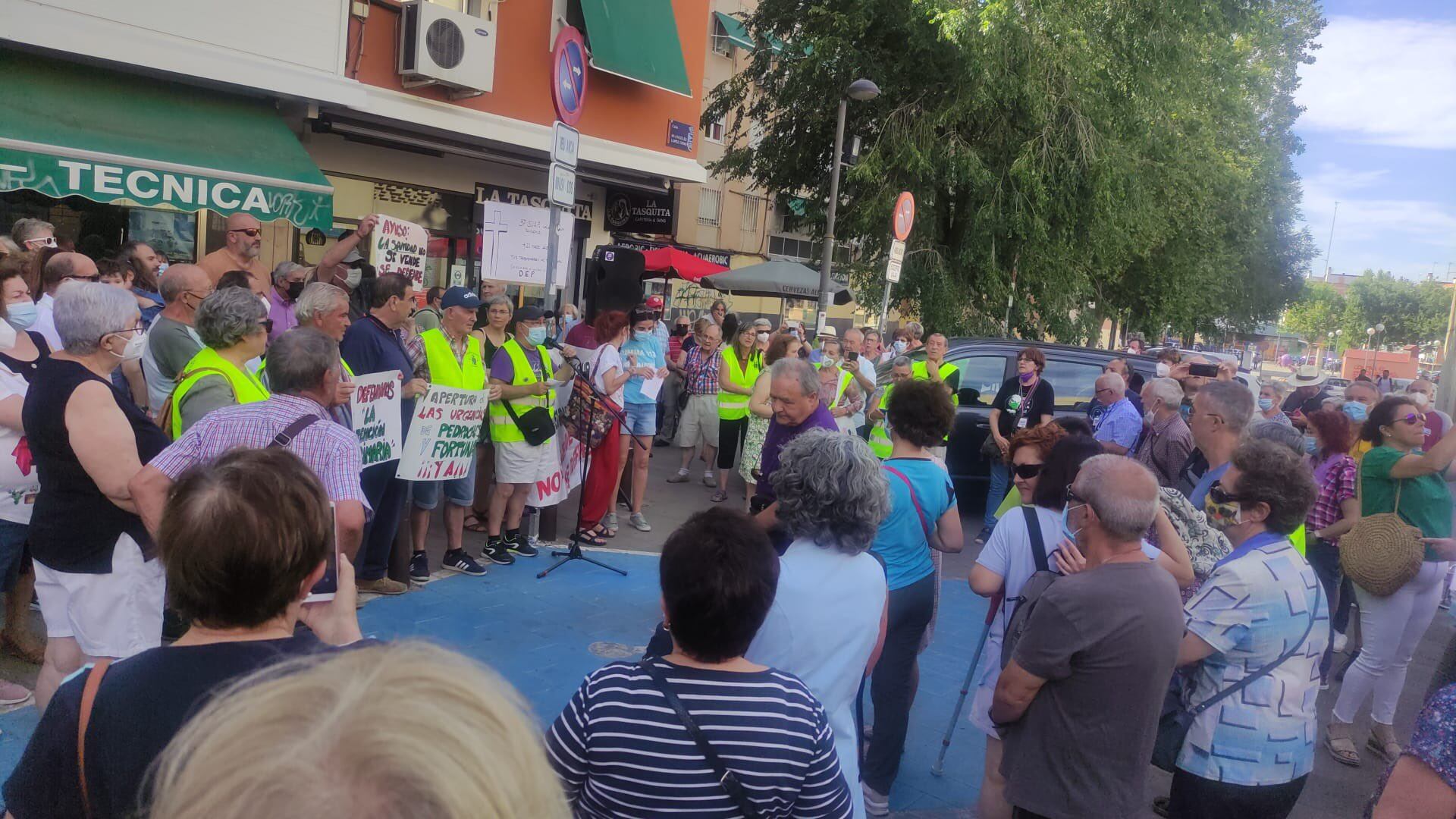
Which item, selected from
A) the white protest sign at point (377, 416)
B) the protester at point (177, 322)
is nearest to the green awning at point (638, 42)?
the white protest sign at point (377, 416)

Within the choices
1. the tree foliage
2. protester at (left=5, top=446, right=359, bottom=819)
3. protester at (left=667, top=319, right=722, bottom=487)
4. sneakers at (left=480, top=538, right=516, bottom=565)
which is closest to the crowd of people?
protester at (left=5, top=446, right=359, bottom=819)

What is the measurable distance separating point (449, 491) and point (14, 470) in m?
2.85

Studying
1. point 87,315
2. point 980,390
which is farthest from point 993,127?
point 87,315

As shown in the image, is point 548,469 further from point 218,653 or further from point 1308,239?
point 1308,239

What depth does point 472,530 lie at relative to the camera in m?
8.04

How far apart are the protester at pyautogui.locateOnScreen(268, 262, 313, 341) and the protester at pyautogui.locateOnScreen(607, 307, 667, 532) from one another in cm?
278

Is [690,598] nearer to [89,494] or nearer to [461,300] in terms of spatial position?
[89,494]

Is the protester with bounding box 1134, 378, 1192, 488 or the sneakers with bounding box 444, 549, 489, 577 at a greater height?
the protester with bounding box 1134, 378, 1192, 488

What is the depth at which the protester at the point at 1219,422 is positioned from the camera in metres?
4.46

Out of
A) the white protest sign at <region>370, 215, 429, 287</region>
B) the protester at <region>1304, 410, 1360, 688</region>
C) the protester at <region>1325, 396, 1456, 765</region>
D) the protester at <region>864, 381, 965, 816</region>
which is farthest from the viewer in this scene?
the white protest sign at <region>370, 215, 429, 287</region>

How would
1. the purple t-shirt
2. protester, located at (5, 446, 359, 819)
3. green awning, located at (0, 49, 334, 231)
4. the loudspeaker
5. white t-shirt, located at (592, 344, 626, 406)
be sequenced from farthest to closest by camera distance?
the loudspeaker
green awning, located at (0, 49, 334, 231)
white t-shirt, located at (592, 344, 626, 406)
the purple t-shirt
protester, located at (5, 446, 359, 819)

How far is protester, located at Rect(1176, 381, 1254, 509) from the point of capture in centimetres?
446

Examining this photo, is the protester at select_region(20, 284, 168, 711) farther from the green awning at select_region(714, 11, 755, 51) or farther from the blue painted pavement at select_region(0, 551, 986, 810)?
the green awning at select_region(714, 11, 755, 51)

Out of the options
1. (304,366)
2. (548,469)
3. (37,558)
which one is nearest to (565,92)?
(548,469)
